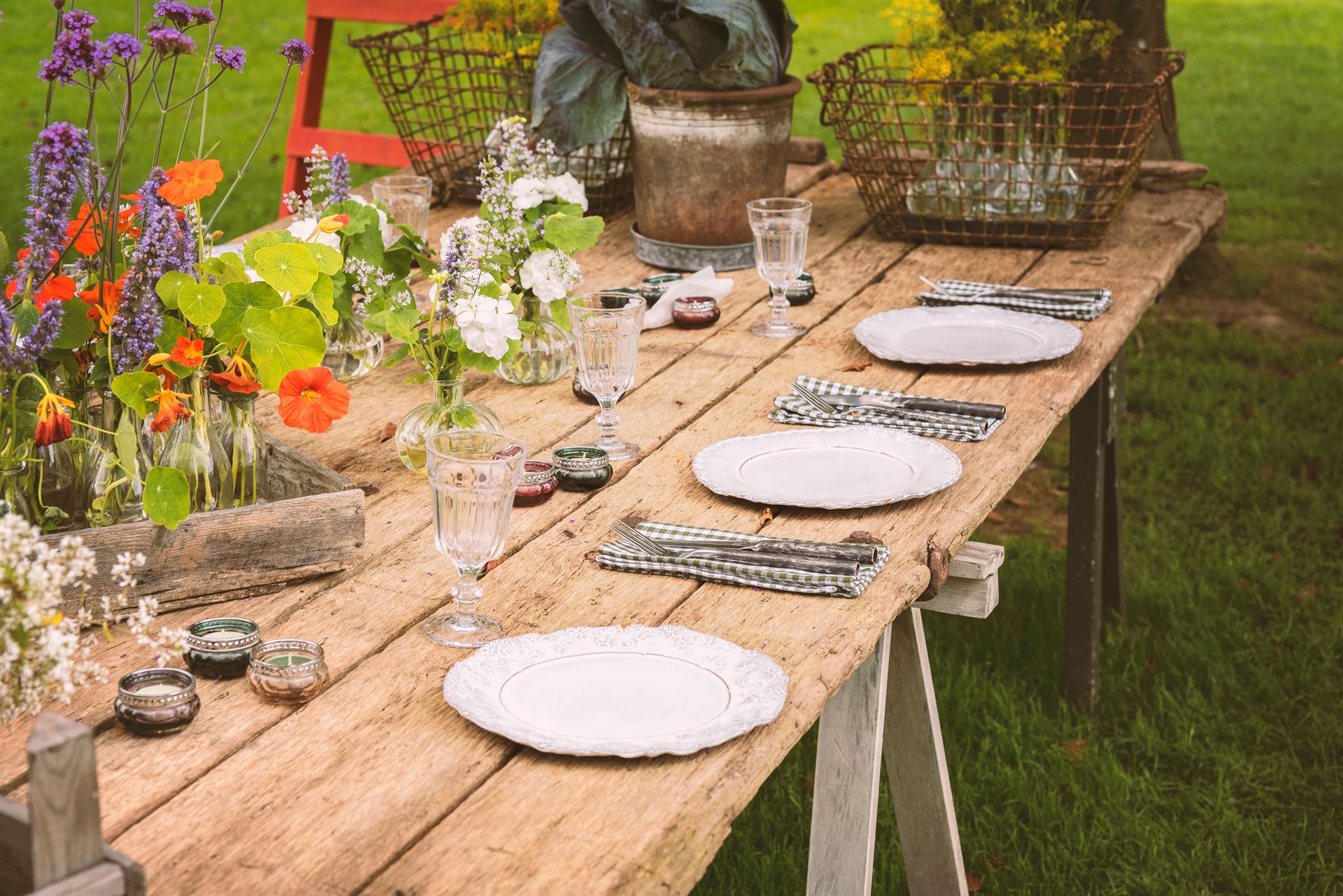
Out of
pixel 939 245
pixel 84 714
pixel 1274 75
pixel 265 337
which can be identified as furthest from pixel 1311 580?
pixel 1274 75

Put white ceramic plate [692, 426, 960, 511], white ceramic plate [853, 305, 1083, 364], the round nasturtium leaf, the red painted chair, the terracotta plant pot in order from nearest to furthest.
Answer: the round nasturtium leaf, white ceramic plate [692, 426, 960, 511], white ceramic plate [853, 305, 1083, 364], the terracotta plant pot, the red painted chair

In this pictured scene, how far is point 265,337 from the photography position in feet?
5.26

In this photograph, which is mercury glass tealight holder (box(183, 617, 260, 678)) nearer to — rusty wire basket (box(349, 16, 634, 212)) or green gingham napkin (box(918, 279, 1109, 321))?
green gingham napkin (box(918, 279, 1109, 321))

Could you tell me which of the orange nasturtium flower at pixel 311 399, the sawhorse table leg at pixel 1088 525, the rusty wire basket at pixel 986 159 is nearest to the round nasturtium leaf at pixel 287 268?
the orange nasturtium flower at pixel 311 399

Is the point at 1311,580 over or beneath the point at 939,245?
beneath

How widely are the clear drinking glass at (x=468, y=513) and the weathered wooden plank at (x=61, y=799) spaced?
55 centimetres

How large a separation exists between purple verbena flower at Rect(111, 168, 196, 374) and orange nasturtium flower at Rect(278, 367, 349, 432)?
168 millimetres

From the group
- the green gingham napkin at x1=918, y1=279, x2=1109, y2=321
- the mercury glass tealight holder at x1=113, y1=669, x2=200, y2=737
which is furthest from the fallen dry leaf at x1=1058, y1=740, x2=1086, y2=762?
the mercury glass tealight holder at x1=113, y1=669, x2=200, y2=737

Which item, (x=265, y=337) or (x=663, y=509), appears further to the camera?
(x=663, y=509)

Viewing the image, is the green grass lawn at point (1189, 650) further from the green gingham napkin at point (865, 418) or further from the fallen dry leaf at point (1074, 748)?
the green gingham napkin at point (865, 418)

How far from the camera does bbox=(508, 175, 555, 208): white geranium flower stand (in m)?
2.16

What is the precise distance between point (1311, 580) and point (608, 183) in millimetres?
2081

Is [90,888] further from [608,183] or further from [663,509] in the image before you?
[608,183]

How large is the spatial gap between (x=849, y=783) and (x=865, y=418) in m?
0.54
